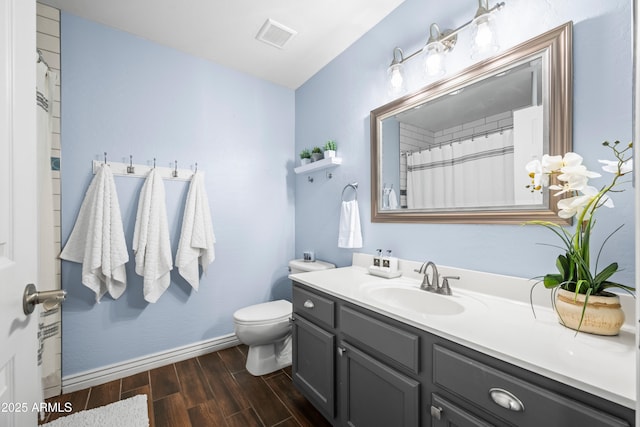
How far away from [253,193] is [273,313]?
3.69 feet

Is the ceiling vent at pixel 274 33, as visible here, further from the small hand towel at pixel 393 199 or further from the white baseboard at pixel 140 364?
the white baseboard at pixel 140 364

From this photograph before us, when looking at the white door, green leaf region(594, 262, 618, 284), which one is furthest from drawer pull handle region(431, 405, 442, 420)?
the white door

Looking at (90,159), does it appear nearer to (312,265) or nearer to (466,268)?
(312,265)

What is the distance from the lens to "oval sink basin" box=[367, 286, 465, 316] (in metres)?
1.23

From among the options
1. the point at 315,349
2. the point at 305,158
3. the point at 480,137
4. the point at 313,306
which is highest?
the point at 305,158

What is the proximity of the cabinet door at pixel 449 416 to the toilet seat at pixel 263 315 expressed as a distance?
1209 millimetres

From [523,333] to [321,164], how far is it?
5.57ft

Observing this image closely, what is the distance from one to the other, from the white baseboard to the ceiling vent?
2482 millimetres

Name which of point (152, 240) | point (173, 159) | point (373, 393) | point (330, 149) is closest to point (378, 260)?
point (373, 393)

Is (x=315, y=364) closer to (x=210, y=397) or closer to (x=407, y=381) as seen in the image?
(x=407, y=381)

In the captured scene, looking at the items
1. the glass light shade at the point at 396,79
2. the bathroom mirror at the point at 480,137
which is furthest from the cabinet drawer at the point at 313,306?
the glass light shade at the point at 396,79

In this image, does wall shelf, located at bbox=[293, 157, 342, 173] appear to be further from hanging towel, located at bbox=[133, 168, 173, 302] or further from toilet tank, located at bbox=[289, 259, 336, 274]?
hanging towel, located at bbox=[133, 168, 173, 302]

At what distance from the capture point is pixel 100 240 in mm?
1724

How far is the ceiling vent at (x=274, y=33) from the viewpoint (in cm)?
187
